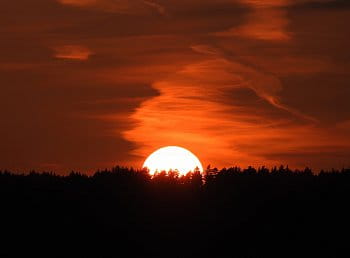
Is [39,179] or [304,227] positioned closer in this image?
[304,227]

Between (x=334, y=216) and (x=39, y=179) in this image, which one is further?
(x=39, y=179)

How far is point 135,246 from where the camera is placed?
88.6ft

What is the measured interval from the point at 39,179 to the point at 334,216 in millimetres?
7168

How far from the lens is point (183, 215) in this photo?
27.3 metres

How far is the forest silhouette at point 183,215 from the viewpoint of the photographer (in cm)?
2666

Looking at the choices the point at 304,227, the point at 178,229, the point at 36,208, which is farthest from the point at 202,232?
the point at 36,208

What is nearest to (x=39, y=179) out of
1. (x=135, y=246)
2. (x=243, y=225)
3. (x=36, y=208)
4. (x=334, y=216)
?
(x=36, y=208)

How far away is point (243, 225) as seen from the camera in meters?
27.0

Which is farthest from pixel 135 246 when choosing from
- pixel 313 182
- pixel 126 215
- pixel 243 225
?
pixel 313 182

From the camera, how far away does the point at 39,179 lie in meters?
28.7

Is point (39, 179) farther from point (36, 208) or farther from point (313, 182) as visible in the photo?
point (313, 182)

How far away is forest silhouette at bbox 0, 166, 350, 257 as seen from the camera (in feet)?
87.5

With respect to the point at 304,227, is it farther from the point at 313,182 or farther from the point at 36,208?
the point at 36,208

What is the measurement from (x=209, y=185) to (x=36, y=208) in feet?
13.4
